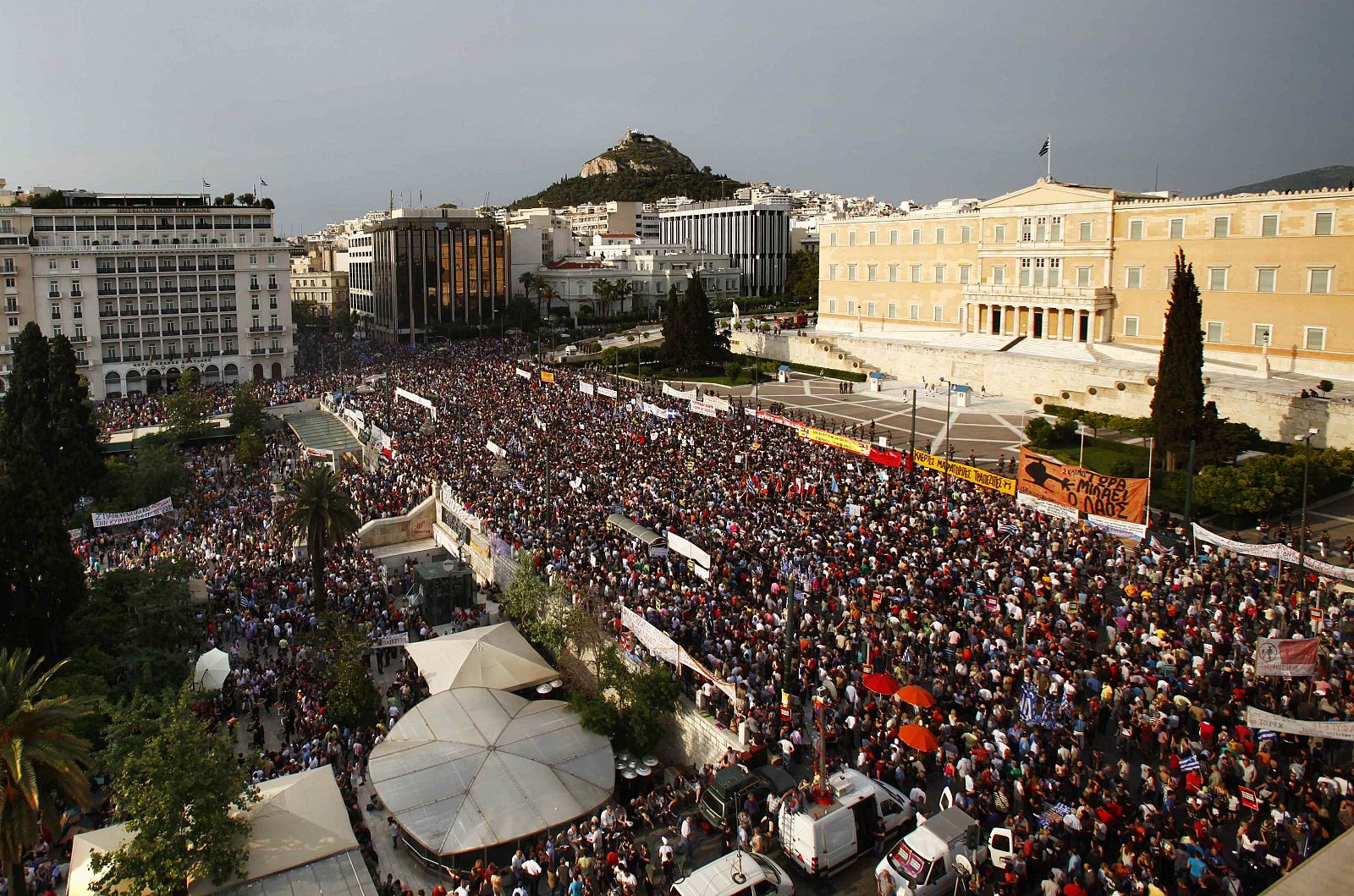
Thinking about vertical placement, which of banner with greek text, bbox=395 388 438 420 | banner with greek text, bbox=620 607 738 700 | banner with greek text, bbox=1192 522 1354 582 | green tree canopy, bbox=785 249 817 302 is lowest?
banner with greek text, bbox=620 607 738 700

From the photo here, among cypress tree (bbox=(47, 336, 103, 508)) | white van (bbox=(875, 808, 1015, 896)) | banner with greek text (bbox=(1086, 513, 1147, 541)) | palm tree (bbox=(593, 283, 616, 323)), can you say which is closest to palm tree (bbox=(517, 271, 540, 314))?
palm tree (bbox=(593, 283, 616, 323))

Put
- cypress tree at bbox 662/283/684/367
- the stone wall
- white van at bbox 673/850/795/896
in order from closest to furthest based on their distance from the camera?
white van at bbox 673/850/795/896, the stone wall, cypress tree at bbox 662/283/684/367

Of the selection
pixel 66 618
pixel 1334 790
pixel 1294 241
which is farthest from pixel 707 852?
pixel 1294 241

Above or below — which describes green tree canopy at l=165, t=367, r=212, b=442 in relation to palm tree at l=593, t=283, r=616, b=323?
below

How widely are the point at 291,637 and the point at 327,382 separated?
44.0m

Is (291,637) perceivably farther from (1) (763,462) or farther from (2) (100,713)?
(1) (763,462)

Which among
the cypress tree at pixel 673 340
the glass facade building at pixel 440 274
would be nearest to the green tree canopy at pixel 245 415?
the cypress tree at pixel 673 340

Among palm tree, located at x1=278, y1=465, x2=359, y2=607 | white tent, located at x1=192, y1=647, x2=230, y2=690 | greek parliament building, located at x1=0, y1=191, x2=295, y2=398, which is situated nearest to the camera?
white tent, located at x1=192, y1=647, x2=230, y2=690

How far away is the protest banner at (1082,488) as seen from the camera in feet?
80.6

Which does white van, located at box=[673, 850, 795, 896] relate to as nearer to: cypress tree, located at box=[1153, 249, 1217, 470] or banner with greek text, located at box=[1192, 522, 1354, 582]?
banner with greek text, located at box=[1192, 522, 1354, 582]

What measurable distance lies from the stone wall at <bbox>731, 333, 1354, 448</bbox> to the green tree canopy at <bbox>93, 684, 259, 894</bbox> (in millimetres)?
37576

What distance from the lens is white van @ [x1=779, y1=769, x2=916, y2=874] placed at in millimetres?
14578

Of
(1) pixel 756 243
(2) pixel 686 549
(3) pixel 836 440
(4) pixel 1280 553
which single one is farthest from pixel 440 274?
(4) pixel 1280 553

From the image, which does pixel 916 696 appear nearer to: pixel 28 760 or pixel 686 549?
pixel 686 549
